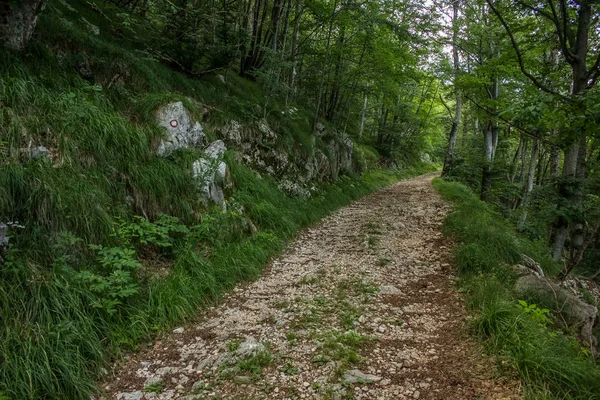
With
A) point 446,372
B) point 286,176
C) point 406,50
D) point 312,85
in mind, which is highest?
point 406,50

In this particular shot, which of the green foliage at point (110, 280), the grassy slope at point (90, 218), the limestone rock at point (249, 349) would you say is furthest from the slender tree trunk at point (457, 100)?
the green foliage at point (110, 280)

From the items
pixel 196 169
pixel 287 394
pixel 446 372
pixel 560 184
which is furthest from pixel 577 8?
pixel 287 394

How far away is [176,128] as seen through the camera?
6594 mm

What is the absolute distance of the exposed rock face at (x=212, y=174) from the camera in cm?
633

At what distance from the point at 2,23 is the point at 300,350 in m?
6.15

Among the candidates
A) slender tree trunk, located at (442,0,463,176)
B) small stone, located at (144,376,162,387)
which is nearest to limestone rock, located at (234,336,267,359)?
small stone, located at (144,376,162,387)

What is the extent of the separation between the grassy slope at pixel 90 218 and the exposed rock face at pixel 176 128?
0.62 feet

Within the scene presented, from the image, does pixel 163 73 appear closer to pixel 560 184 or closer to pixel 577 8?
pixel 577 8

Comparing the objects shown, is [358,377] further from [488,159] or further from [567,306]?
[488,159]

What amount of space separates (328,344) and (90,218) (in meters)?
3.40

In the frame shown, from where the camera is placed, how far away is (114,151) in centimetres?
521

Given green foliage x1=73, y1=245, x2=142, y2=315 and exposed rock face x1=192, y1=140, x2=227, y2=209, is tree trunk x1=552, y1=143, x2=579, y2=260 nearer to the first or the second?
exposed rock face x1=192, y1=140, x2=227, y2=209

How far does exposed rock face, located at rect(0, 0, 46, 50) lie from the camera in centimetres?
468

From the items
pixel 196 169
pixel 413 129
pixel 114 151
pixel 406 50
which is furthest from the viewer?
pixel 413 129
